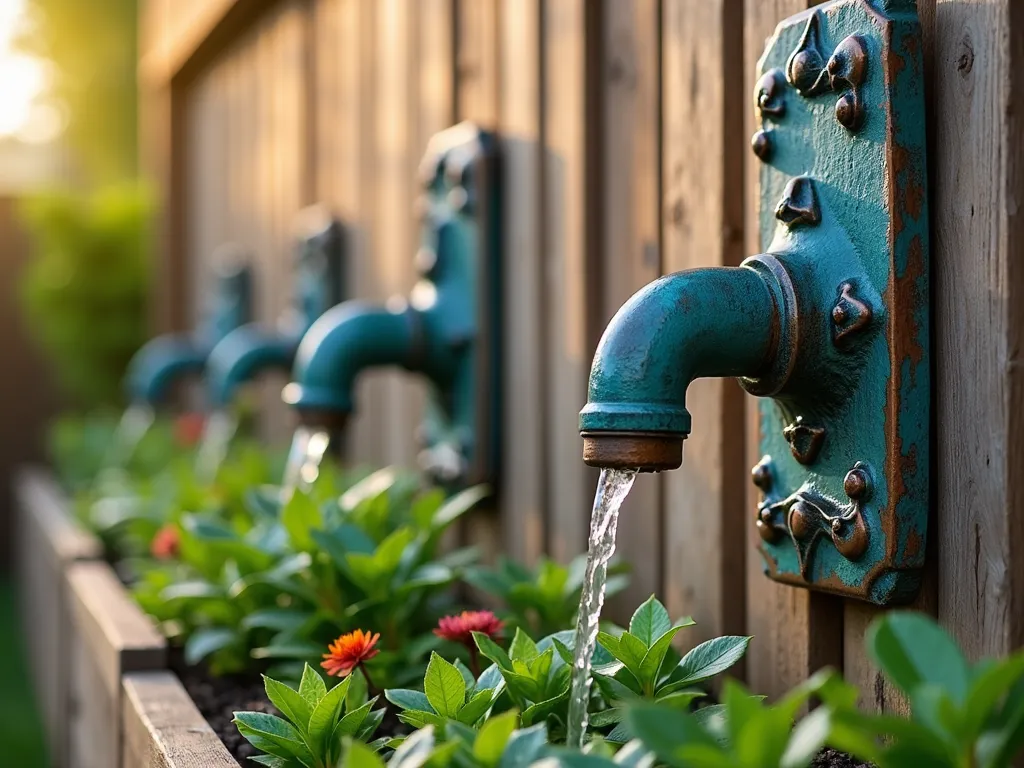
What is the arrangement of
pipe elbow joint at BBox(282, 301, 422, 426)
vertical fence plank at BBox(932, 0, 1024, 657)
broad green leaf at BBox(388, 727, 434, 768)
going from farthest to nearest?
1. pipe elbow joint at BBox(282, 301, 422, 426)
2. vertical fence plank at BBox(932, 0, 1024, 657)
3. broad green leaf at BBox(388, 727, 434, 768)

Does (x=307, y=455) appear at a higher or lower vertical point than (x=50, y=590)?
higher

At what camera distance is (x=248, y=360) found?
269 centimetres

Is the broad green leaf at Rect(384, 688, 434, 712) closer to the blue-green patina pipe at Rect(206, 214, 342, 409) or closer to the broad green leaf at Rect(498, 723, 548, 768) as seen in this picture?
the broad green leaf at Rect(498, 723, 548, 768)

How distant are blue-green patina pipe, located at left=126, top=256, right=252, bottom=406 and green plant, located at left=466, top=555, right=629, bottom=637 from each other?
7.72 feet

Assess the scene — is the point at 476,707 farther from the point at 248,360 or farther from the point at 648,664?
the point at 248,360

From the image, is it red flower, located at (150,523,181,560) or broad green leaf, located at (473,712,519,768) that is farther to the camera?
red flower, located at (150,523,181,560)

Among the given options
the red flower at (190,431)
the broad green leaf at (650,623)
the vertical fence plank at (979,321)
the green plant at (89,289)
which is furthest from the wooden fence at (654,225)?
the green plant at (89,289)

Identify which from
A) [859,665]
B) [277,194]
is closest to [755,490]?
[859,665]

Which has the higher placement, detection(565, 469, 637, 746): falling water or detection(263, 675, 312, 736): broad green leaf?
detection(565, 469, 637, 746): falling water

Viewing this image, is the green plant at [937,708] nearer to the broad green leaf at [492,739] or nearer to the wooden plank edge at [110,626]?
the broad green leaf at [492,739]

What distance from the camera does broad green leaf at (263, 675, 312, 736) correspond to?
1.11m

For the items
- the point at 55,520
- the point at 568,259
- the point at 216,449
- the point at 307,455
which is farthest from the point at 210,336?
the point at 568,259

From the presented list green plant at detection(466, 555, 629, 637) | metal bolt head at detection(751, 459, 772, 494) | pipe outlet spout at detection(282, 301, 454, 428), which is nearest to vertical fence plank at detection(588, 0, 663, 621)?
green plant at detection(466, 555, 629, 637)

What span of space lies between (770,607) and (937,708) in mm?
604
